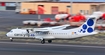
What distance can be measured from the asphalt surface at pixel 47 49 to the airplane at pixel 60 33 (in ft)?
3.63

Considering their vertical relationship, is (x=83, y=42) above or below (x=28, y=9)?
below

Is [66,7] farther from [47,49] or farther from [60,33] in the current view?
[47,49]

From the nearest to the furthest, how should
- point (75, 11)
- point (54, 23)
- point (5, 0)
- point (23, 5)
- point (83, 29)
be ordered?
point (83, 29) → point (54, 23) → point (75, 11) → point (23, 5) → point (5, 0)

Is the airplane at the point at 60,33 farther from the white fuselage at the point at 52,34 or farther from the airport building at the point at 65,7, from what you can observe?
the airport building at the point at 65,7

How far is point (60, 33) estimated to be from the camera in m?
42.5

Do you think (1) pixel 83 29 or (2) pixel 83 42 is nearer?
(1) pixel 83 29

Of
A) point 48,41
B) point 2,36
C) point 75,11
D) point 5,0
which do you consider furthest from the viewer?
point 5,0

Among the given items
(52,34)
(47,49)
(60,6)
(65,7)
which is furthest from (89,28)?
(60,6)

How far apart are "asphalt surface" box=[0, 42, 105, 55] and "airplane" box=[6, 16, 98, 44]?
111 cm

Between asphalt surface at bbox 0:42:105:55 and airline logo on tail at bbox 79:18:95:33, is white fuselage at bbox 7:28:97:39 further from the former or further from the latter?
asphalt surface at bbox 0:42:105:55

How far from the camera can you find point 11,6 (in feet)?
392

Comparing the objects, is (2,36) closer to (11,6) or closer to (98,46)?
(98,46)

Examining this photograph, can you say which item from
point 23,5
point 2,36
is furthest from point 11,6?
point 2,36

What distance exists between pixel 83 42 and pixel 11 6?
248ft
